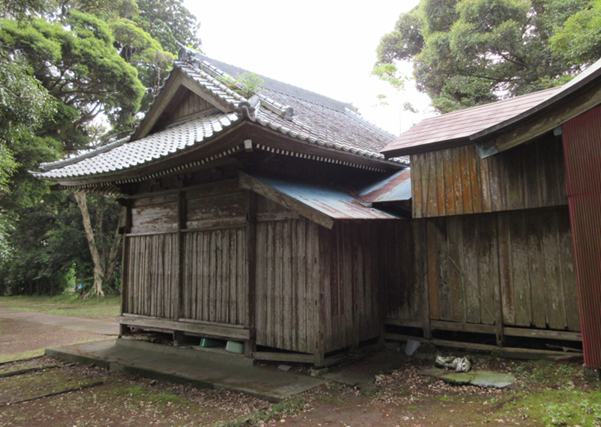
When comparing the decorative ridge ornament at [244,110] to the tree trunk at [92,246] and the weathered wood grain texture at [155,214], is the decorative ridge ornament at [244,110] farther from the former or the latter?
the tree trunk at [92,246]

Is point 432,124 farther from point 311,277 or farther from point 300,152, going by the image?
point 311,277

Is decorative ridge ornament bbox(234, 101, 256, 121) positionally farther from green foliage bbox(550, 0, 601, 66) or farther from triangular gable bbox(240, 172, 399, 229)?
green foliage bbox(550, 0, 601, 66)

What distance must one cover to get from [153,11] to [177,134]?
68.6ft

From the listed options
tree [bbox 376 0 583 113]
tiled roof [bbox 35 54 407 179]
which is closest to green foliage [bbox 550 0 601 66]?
tree [bbox 376 0 583 113]

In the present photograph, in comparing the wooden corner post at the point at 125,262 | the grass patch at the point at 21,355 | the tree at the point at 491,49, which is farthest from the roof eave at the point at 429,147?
the grass patch at the point at 21,355

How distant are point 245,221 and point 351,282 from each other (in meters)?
2.24

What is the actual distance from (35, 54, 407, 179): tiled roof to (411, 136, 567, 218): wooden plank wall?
1.46 m

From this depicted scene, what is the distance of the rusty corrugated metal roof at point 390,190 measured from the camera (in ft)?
23.5

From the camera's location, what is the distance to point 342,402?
5.07 metres

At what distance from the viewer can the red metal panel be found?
14.2ft

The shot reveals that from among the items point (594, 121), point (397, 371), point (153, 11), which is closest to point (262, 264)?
point (397, 371)

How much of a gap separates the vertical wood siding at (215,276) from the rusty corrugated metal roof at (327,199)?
122cm

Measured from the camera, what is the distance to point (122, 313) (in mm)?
9188

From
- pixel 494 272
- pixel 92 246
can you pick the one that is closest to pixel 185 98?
pixel 494 272
